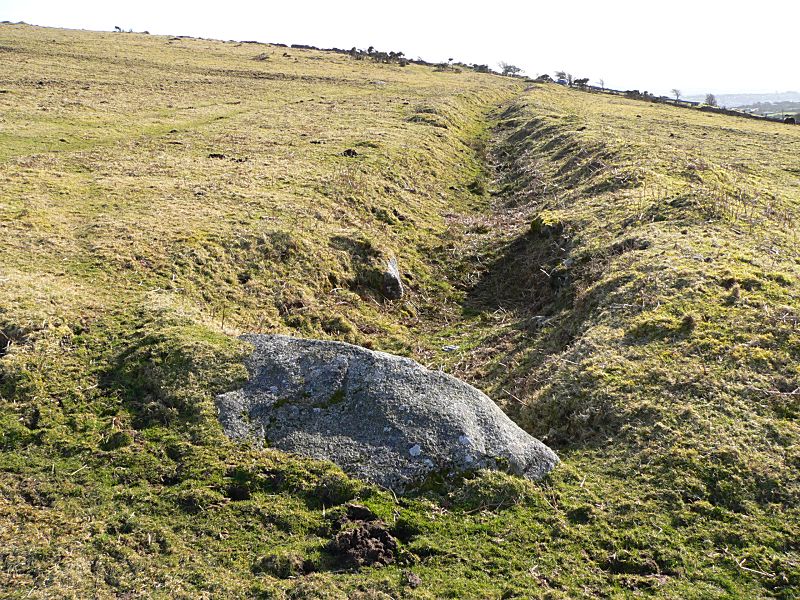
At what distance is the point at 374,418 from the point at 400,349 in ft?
20.5

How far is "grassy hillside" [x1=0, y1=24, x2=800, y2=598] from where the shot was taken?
820 centimetres

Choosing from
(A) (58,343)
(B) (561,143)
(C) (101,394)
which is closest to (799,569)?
(C) (101,394)

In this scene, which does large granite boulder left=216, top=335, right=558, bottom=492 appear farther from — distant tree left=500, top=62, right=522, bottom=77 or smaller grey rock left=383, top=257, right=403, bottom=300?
distant tree left=500, top=62, right=522, bottom=77

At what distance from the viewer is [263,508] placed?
895cm

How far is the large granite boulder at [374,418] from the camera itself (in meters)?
9.88

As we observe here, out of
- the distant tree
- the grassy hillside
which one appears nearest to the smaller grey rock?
the grassy hillside

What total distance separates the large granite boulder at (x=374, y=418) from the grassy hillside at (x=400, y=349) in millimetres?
438

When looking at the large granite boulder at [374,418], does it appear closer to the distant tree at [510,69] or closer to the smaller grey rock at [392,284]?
the smaller grey rock at [392,284]

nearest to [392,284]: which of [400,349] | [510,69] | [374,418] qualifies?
[400,349]

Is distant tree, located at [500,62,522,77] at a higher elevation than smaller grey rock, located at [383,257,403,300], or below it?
higher

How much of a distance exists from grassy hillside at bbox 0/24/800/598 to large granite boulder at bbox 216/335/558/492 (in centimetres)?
44

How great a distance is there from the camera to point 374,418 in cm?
1043

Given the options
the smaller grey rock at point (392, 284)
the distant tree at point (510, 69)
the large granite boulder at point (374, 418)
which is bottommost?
the large granite boulder at point (374, 418)

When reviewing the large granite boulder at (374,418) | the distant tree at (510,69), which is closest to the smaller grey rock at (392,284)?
the large granite boulder at (374,418)
